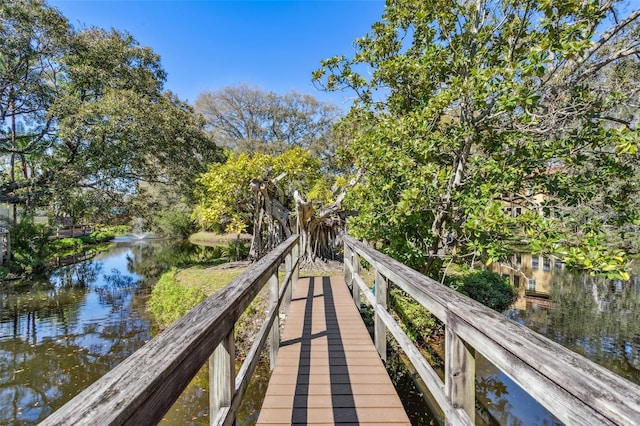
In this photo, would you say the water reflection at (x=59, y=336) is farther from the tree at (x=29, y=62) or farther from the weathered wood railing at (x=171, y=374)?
the weathered wood railing at (x=171, y=374)

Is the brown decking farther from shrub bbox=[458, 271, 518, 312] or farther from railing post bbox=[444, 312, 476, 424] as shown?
shrub bbox=[458, 271, 518, 312]

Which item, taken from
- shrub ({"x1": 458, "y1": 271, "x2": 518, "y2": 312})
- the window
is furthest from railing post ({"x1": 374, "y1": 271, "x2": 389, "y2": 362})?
the window

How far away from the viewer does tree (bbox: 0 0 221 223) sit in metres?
10.7

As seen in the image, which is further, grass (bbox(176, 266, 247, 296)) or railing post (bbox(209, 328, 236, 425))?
grass (bbox(176, 266, 247, 296))

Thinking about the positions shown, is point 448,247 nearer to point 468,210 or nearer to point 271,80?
point 468,210

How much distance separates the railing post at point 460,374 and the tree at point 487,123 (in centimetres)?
301

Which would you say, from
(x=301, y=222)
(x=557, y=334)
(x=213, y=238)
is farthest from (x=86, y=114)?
(x=213, y=238)

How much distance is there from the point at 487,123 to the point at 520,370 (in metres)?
5.26

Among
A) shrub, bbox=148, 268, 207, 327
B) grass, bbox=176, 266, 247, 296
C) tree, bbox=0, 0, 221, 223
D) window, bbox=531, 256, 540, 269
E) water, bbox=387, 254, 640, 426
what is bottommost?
water, bbox=387, 254, 640, 426

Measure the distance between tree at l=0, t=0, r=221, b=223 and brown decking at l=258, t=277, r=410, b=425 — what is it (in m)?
10.3

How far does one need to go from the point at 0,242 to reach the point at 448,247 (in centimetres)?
1718

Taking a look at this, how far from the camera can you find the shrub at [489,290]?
9560mm

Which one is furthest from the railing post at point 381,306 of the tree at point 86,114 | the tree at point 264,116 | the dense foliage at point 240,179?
the tree at point 264,116

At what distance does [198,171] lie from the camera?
44.8 ft
